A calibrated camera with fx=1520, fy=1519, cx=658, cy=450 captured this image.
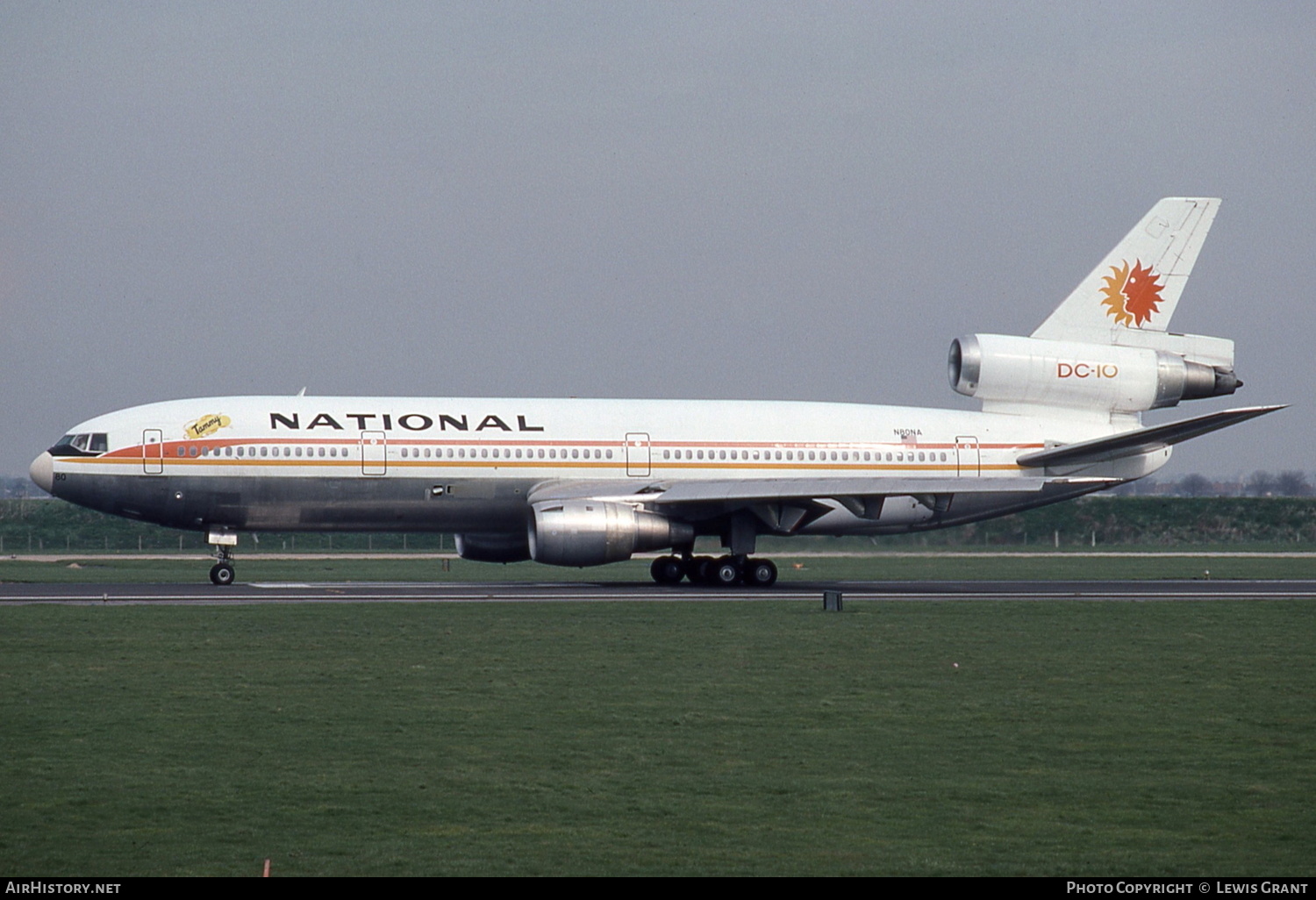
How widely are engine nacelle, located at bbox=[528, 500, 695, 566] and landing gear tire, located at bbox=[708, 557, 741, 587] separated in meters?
2.72

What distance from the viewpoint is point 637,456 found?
37.0m

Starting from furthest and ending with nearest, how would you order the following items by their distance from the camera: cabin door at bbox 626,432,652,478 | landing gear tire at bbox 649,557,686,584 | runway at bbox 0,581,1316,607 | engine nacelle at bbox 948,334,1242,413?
engine nacelle at bbox 948,334,1242,413 → landing gear tire at bbox 649,557,686,584 → cabin door at bbox 626,432,652,478 → runway at bbox 0,581,1316,607

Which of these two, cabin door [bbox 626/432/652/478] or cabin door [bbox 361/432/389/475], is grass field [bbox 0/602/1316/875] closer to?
cabin door [bbox 361/432/389/475]

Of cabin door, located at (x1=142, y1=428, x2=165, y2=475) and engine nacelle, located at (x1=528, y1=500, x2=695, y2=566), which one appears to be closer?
engine nacelle, located at (x1=528, y1=500, x2=695, y2=566)

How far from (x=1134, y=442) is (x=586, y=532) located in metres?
14.4

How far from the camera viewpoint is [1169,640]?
A: 22812 millimetres

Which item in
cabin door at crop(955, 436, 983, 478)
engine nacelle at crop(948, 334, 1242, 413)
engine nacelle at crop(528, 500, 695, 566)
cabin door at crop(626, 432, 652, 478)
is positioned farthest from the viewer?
engine nacelle at crop(948, 334, 1242, 413)

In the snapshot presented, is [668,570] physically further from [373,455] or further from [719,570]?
[373,455]

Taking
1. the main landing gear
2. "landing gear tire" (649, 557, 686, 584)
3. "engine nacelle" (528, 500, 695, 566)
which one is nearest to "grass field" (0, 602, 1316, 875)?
"engine nacelle" (528, 500, 695, 566)

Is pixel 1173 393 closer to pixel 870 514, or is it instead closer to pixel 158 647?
pixel 870 514

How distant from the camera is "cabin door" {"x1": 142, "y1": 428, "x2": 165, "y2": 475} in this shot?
3472cm

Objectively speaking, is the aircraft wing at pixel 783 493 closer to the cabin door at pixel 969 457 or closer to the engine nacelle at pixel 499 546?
the cabin door at pixel 969 457

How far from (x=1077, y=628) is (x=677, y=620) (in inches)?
260
